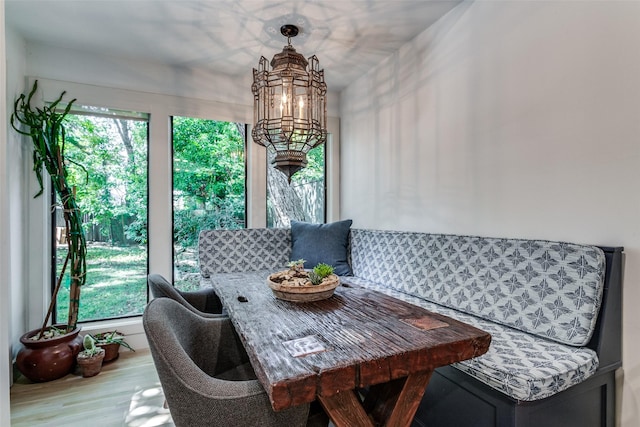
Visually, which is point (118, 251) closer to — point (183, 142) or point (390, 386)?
point (183, 142)

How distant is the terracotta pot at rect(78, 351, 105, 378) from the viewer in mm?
2266

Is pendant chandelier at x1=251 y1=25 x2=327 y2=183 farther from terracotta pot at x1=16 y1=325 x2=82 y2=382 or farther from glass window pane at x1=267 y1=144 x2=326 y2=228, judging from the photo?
terracotta pot at x1=16 y1=325 x2=82 y2=382

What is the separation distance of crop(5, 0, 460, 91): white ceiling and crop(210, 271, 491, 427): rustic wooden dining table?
198cm

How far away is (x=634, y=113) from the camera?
4.35 ft

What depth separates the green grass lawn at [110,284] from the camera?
2.72 meters

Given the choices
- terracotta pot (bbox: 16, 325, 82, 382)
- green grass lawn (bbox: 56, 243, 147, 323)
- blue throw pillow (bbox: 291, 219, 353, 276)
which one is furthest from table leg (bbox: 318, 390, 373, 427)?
green grass lawn (bbox: 56, 243, 147, 323)

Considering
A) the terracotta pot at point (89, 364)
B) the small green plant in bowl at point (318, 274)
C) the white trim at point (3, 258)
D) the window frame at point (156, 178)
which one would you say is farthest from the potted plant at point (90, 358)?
the small green plant in bowl at point (318, 274)

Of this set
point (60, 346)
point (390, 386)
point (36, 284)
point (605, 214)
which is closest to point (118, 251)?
point (36, 284)

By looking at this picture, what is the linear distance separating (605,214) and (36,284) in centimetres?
378

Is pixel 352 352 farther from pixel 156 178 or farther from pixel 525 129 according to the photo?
pixel 156 178

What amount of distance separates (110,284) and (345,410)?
271cm

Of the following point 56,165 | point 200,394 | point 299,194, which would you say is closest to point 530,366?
point 200,394

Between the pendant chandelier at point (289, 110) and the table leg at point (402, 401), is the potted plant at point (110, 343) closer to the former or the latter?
the pendant chandelier at point (289, 110)

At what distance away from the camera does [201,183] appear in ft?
10.1
